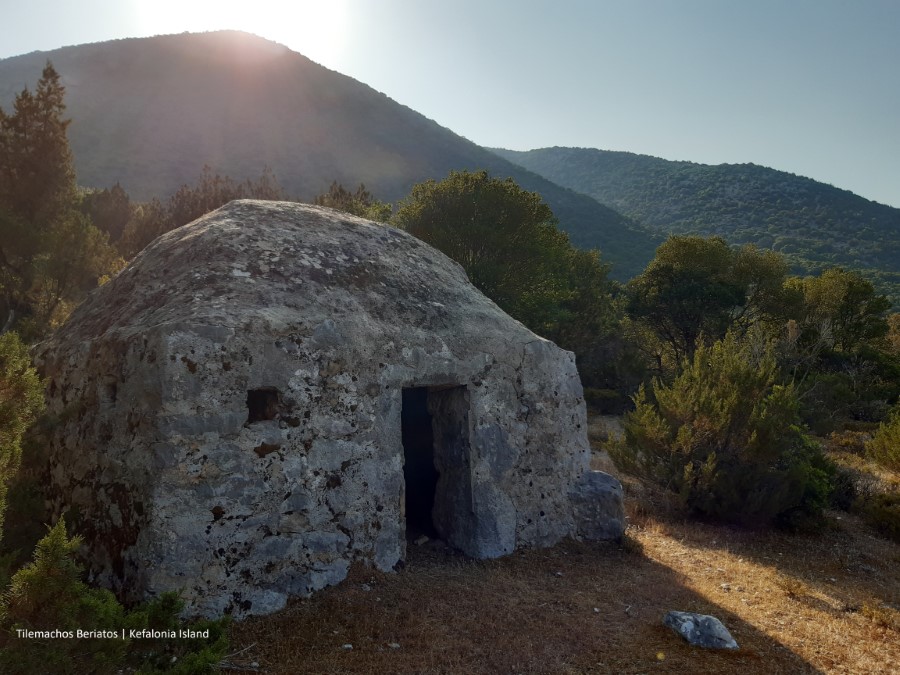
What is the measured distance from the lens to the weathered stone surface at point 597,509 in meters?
7.02

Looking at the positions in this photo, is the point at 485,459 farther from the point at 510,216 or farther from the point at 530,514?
the point at 510,216

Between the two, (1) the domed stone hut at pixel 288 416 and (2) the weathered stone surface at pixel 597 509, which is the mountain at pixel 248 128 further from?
(2) the weathered stone surface at pixel 597 509

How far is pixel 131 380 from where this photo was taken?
4.70 meters

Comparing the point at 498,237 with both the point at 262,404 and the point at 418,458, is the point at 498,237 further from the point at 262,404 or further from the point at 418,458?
the point at 262,404

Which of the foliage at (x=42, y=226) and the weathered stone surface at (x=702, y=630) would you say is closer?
the weathered stone surface at (x=702, y=630)

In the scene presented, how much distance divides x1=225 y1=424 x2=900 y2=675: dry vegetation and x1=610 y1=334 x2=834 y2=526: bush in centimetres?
135

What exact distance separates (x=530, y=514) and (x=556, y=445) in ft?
2.82

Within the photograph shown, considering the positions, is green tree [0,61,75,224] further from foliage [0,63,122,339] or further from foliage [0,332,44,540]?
foliage [0,332,44,540]

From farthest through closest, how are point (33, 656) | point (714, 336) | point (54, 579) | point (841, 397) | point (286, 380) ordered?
1. point (714, 336)
2. point (841, 397)
3. point (286, 380)
4. point (54, 579)
5. point (33, 656)

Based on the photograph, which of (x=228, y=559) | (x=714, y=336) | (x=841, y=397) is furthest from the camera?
(x=714, y=336)

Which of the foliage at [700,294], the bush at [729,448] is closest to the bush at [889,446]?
the bush at [729,448]

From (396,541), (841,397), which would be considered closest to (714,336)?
(841,397)

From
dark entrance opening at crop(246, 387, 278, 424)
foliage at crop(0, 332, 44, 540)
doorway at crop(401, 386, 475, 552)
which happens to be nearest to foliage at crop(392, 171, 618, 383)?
doorway at crop(401, 386, 475, 552)

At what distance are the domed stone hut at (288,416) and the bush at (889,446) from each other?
8.18 metres
